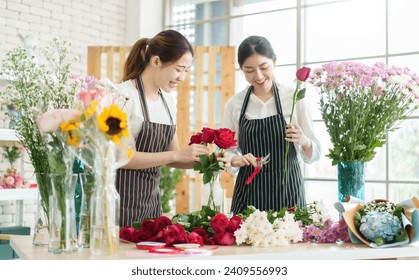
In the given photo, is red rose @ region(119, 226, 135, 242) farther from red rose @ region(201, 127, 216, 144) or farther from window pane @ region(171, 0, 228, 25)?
window pane @ region(171, 0, 228, 25)

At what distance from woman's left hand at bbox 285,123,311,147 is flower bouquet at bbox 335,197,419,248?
57 centimetres

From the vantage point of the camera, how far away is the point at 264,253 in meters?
1.95

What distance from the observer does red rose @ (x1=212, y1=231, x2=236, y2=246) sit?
213 cm

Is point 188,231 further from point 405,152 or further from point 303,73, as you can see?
point 405,152

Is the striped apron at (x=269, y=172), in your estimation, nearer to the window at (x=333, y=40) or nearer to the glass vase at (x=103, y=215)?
the glass vase at (x=103, y=215)

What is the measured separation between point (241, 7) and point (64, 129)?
543cm

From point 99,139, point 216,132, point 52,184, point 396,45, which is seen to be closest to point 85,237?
point 52,184

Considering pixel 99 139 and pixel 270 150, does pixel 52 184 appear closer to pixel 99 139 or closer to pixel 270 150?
pixel 99 139

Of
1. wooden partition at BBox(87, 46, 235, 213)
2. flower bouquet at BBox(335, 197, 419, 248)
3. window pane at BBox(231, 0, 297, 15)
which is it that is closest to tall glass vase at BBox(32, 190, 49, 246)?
flower bouquet at BBox(335, 197, 419, 248)

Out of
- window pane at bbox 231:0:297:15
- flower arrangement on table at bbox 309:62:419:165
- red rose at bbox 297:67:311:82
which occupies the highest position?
A: window pane at bbox 231:0:297:15

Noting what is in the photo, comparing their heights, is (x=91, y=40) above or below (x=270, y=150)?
above

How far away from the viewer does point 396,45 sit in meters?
5.82

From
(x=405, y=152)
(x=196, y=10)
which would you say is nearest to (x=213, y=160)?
(x=405, y=152)

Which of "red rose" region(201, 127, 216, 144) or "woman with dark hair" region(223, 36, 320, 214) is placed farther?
"woman with dark hair" region(223, 36, 320, 214)
